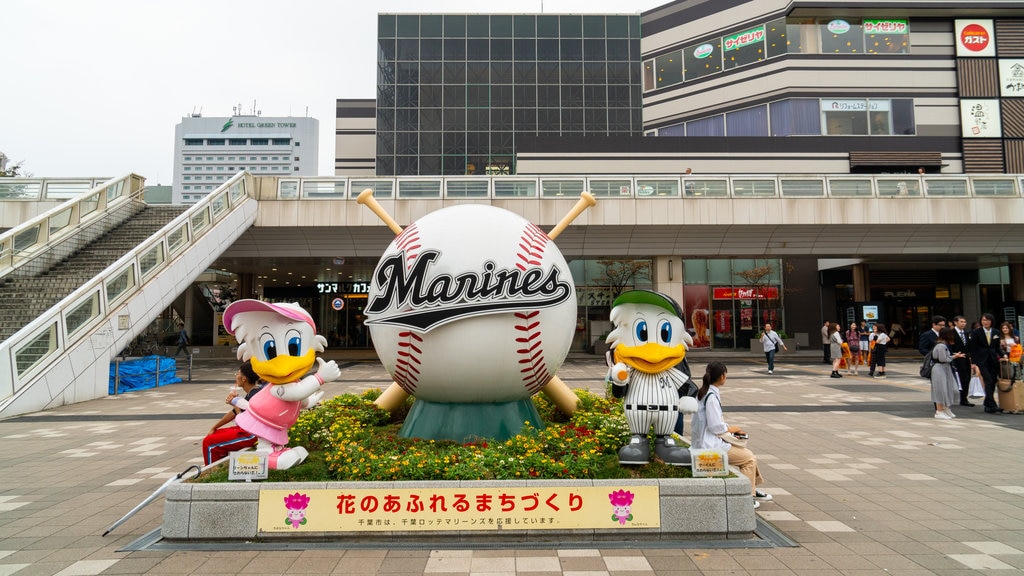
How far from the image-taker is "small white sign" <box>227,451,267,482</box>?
15.2 feet

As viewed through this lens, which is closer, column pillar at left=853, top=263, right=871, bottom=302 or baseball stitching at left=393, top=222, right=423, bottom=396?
baseball stitching at left=393, top=222, right=423, bottom=396

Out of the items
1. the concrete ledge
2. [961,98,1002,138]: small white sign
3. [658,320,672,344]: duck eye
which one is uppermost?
[961,98,1002,138]: small white sign

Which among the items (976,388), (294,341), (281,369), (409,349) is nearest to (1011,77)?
(976,388)

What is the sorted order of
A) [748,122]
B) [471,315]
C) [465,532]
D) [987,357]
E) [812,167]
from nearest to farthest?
1. [465,532]
2. [471,315]
3. [987,357]
4. [812,167]
5. [748,122]

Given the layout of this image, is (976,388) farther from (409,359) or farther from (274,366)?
(274,366)

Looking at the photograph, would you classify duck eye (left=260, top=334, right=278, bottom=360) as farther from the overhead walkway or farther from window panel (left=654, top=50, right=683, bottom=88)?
window panel (left=654, top=50, right=683, bottom=88)

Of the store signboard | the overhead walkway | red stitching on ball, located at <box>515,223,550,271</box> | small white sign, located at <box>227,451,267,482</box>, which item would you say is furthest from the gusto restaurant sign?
small white sign, located at <box>227,451,267,482</box>

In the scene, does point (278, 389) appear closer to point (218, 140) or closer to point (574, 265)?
point (574, 265)

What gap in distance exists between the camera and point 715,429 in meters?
5.01

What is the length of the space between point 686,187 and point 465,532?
57.1 feet

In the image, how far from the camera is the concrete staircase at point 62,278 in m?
12.9

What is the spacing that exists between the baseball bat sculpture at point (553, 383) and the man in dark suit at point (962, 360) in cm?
897

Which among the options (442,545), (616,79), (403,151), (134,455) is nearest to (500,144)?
(403,151)

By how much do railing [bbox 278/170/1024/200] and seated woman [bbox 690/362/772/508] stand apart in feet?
48.0
